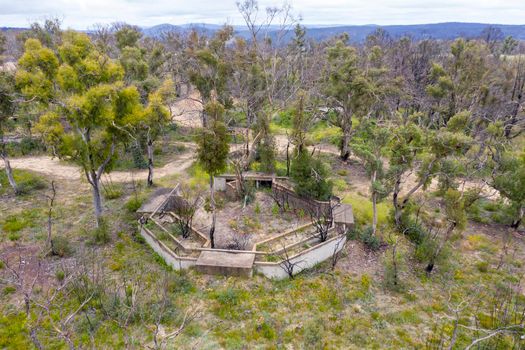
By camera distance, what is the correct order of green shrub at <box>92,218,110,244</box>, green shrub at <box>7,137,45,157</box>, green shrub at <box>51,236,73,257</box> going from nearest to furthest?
green shrub at <box>51,236,73,257</box>, green shrub at <box>92,218,110,244</box>, green shrub at <box>7,137,45,157</box>

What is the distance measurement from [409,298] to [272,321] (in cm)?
513

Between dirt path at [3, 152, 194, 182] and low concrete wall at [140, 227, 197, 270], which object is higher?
dirt path at [3, 152, 194, 182]

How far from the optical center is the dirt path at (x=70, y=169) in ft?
72.5

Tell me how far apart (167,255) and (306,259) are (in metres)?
5.46

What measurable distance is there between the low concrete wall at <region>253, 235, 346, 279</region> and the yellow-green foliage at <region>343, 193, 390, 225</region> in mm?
2681

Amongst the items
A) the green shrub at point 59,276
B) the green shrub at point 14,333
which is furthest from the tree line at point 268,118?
the green shrub at point 14,333

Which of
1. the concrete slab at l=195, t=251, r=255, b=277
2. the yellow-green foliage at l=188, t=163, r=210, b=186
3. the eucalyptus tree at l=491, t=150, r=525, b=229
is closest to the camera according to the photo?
the concrete slab at l=195, t=251, r=255, b=277

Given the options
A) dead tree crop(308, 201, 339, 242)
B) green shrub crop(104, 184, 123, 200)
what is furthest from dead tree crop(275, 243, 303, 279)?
green shrub crop(104, 184, 123, 200)

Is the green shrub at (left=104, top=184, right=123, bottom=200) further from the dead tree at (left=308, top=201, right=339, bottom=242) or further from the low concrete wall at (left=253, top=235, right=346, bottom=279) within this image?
the dead tree at (left=308, top=201, right=339, bottom=242)

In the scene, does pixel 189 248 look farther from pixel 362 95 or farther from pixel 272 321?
pixel 362 95

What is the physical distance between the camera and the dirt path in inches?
870

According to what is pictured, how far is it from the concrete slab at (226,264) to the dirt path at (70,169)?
34.3ft

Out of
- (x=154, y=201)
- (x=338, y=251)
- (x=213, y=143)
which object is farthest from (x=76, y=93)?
(x=338, y=251)

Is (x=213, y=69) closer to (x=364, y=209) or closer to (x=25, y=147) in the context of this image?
(x=25, y=147)
